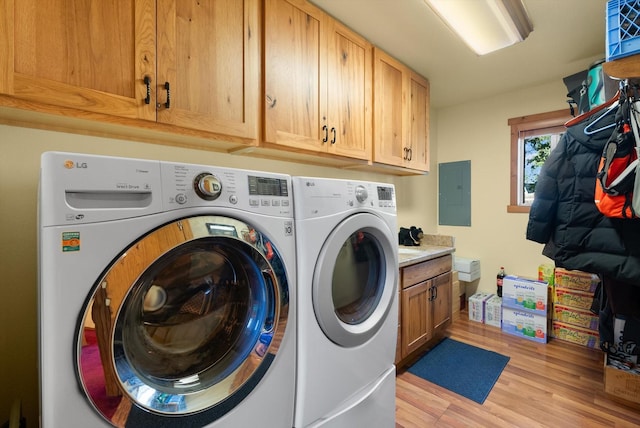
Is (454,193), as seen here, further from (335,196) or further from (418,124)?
(335,196)

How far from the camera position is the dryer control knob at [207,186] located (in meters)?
0.75

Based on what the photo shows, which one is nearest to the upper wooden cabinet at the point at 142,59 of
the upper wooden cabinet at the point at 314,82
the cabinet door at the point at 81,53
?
the cabinet door at the point at 81,53

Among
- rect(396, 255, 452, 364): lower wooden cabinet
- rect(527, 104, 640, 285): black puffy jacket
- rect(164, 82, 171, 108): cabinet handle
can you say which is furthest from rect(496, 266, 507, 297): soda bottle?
rect(164, 82, 171, 108): cabinet handle

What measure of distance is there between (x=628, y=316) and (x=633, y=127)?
1092 mm

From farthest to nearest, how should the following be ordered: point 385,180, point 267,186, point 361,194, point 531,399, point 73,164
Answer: point 385,180 → point 531,399 → point 361,194 → point 267,186 → point 73,164

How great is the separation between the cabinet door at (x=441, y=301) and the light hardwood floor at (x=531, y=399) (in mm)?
490

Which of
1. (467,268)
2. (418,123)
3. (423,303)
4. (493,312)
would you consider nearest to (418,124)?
(418,123)

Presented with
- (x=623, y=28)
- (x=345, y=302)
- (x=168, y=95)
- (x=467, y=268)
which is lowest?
(x=467, y=268)

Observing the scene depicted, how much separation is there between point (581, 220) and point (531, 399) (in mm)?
1163

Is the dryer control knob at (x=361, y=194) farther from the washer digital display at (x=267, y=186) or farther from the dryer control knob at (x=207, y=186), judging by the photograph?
the dryer control knob at (x=207, y=186)

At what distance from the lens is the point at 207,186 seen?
2.49 feet

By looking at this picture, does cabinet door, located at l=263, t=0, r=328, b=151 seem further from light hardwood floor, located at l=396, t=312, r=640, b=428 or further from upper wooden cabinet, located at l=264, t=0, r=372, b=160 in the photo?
light hardwood floor, located at l=396, t=312, r=640, b=428

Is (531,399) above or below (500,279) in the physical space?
below

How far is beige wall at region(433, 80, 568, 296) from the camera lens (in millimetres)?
2904
